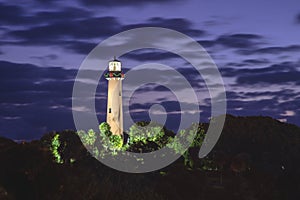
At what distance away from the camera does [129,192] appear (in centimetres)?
5000

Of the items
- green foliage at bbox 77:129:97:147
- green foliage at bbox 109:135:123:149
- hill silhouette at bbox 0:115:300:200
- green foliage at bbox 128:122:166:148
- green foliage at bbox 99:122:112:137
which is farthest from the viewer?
green foliage at bbox 128:122:166:148

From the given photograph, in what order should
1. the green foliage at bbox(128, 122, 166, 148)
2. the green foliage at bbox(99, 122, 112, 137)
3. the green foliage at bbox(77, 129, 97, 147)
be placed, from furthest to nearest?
the green foliage at bbox(128, 122, 166, 148)
the green foliage at bbox(99, 122, 112, 137)
the green foliage at bbox(77, 129, 97, 147)

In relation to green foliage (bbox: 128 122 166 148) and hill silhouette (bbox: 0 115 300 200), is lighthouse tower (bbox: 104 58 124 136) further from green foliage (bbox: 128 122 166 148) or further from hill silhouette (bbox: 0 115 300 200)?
hill silhouette (bbox: 0 115 300 200)

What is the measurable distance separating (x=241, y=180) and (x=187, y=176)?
5.37 meters

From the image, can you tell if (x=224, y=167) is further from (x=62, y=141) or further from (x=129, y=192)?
(x=62, y=141)

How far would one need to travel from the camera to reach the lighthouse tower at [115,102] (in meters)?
76.4

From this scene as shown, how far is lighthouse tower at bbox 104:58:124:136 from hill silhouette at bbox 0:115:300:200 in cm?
557

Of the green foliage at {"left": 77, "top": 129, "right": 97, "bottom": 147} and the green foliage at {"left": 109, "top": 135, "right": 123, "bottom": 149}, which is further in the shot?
the green foliage at {"left": 109, "top": 135, "right": 123, "bottom": 149}

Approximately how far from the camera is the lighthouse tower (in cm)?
7644

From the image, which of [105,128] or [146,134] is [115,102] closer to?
[105,128]

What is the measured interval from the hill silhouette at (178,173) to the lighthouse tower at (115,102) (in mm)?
5566

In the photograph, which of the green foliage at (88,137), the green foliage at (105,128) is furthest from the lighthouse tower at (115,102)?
the green foliage at (88,137)

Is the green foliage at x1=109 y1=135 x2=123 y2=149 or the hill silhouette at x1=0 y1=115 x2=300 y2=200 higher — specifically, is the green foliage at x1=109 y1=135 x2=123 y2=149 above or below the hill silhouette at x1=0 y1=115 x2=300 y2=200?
above

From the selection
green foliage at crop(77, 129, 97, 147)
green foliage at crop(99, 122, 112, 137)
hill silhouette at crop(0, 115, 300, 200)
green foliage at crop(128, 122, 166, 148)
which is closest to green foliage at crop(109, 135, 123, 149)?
green foliage at crop(99, 122, 112, 137)
